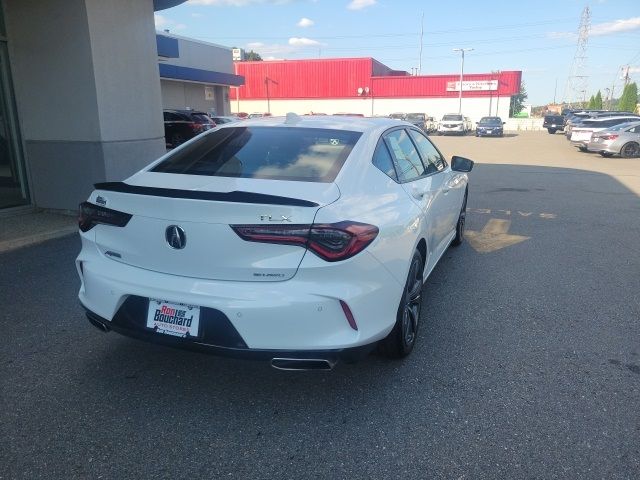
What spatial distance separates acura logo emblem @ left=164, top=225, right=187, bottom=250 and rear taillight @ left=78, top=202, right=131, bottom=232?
30 cm

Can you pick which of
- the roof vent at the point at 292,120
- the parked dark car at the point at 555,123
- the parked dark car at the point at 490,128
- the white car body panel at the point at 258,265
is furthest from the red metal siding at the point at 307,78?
the white car body panel at the point at 258,265

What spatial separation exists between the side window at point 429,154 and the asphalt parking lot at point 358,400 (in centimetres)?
115

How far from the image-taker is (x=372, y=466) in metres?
2.53

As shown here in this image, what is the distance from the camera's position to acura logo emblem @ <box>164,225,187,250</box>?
8.92 ft

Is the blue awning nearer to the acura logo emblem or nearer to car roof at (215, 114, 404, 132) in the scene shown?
car roof at (215, 114, 404, 132)

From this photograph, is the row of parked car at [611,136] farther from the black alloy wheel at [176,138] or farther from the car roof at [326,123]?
the car roof at [326,123]

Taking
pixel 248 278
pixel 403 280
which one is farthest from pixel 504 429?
pixel 248 278

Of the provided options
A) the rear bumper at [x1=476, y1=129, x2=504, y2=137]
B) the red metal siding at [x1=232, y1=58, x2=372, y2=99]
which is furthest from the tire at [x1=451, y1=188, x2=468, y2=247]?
the red metal siding at [x1=232, y1=58, x2=372, y2=99]

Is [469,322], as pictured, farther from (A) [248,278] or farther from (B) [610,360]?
(A) [248,278]

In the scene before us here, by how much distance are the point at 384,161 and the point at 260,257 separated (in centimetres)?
139

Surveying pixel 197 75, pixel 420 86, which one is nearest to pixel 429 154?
pixel 197 75

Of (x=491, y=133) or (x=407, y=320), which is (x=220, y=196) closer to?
(x=407, y=320)

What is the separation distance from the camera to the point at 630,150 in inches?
781

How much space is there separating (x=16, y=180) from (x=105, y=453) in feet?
23.5
